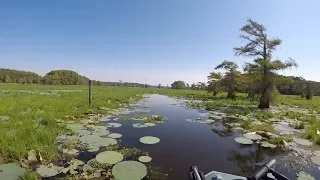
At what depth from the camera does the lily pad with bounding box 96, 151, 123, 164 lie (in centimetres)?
419

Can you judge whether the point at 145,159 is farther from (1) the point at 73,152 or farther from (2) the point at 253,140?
(2) the point at 253,140

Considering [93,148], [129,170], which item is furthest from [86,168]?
[93,148]

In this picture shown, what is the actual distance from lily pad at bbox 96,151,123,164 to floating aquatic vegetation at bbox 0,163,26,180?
1347 millimetres

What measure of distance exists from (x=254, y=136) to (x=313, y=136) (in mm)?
2059

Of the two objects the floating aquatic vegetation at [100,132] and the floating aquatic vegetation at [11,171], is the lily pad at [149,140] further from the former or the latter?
the floating aquatic vegetation at [11,171]

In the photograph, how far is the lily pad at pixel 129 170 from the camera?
3.56m

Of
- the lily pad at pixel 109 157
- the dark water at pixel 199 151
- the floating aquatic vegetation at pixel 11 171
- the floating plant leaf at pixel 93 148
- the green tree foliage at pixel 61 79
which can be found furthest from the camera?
the green tree foliage at pixel 61 79

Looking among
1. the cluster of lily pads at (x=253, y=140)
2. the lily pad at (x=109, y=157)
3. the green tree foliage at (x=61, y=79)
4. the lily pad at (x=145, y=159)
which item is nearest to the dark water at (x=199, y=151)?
the lily pad at (x=145, y=159)

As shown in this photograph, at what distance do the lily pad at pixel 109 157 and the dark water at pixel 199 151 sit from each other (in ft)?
2.53

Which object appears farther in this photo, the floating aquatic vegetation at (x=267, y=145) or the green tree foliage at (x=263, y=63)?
the green tree foliage at (x=263, y=63)

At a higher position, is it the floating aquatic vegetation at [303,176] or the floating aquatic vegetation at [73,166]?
the floating aquatic vegetation at [73,166]

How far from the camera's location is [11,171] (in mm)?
3547

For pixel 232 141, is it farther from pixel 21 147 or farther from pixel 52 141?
pixel 21 147

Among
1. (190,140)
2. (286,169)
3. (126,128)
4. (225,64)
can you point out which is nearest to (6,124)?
(126,128)
